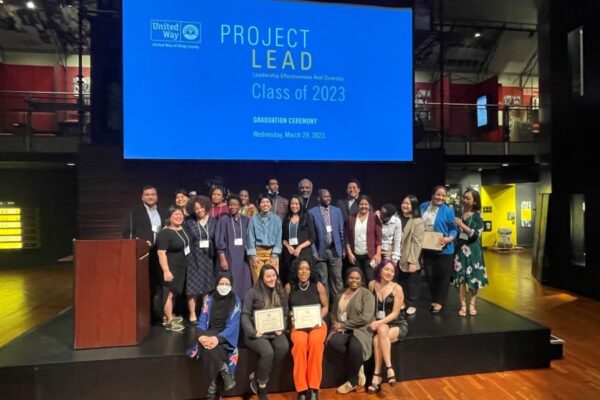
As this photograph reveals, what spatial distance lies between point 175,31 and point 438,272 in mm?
3802

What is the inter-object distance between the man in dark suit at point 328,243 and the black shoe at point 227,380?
54.7 inches

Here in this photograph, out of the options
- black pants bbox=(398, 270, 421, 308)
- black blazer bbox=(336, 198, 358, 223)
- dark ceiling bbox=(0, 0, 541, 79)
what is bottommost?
black pants bbox=(398, 270, 421, 308)

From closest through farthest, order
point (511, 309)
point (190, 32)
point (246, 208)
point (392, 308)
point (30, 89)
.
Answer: point (392, 308) < point (246, 208) < point (190, 32) < point (511, 309) < point (30, 89)

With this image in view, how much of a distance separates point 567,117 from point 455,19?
16.8ft

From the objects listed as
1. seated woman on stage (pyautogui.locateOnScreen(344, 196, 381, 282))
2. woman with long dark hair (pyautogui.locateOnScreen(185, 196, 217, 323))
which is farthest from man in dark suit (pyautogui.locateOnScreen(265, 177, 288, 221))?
woman with long dark hair (pyautogui.locateOnScreen(185, 196, 217, 323))

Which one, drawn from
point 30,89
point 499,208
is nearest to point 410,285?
point 499,208

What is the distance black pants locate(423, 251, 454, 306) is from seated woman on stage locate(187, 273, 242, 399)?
1.97 m

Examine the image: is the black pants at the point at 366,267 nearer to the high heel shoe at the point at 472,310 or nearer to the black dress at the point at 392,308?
the black dress at the point at 392,308

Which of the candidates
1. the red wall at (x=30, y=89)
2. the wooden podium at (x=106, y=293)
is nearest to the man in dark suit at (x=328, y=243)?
the wooden podium at (x=106, y=293)

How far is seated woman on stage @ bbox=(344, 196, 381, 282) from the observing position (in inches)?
149

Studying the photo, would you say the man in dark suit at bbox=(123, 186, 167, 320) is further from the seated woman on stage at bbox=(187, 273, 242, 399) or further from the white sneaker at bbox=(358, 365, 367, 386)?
the white sneaker at bbox=(358, 365, 367, 386)

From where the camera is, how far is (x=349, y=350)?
2.91 m

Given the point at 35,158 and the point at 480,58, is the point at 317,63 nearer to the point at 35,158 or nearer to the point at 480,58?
the point at 35,158

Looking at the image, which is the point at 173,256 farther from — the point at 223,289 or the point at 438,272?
the point at 438,272
